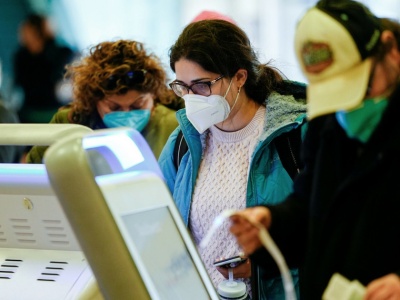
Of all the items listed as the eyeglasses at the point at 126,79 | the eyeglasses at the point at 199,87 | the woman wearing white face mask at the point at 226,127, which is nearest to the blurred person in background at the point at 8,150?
the eyeglasses at the point at 126,79

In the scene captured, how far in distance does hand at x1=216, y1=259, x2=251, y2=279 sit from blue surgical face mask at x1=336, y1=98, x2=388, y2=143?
872mm

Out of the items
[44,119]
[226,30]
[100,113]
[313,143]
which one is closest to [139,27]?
[44,119]

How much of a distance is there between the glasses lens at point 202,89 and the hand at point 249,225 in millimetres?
908

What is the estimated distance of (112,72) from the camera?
8.79ft

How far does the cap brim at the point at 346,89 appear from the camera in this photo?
1.10m

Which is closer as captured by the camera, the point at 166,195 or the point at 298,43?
the point at 298,43

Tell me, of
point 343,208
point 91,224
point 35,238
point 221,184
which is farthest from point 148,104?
point 343,208

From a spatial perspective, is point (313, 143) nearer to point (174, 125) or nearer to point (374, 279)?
point (374, 279)

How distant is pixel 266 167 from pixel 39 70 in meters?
3.37

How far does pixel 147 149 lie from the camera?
1.60 m

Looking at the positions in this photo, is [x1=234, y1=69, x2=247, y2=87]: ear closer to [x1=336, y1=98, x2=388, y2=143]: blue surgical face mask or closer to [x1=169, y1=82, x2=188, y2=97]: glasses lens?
[x1=169, y1=82, x2=188, y2=97]: glasses lens

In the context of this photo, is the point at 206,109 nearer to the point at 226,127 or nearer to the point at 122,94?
the point at 226,127

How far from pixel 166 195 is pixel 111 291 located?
280 millimetres

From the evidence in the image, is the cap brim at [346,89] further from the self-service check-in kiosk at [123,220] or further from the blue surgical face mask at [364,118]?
the self-service check-in kiosk at [123,220]
